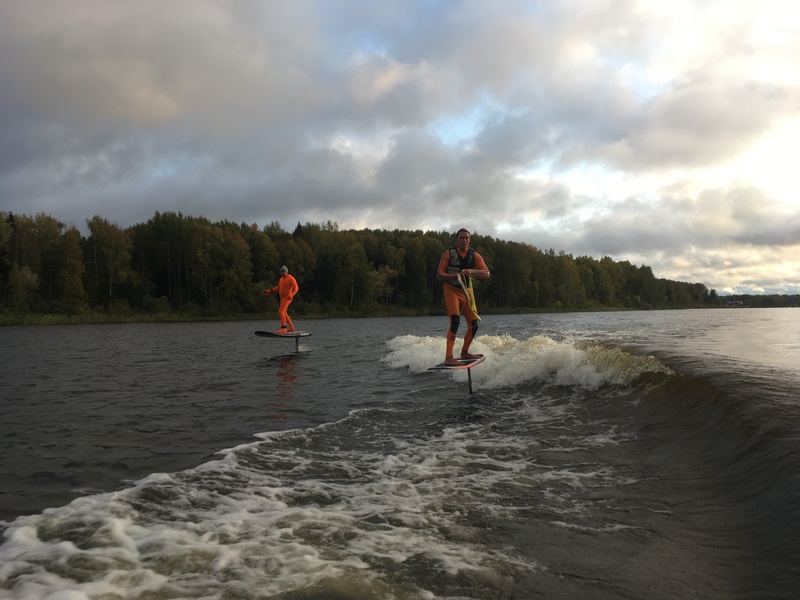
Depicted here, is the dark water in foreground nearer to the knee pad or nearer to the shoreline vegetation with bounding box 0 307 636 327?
the knee pad

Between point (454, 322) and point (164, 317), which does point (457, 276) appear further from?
point (164, 317)

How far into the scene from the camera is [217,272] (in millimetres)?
81625

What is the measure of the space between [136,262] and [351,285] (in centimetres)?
3389

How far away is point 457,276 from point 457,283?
0.29m

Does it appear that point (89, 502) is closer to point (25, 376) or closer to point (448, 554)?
point (448, 554)

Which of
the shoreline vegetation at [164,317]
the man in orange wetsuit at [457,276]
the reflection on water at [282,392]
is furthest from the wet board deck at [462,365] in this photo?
the shoreline vegetation at [164,317]

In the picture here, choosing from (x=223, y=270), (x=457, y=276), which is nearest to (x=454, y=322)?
(x=457, y=276)

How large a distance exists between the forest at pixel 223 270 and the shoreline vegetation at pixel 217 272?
18 centimetres

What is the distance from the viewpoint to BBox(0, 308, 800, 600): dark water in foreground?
3988mm

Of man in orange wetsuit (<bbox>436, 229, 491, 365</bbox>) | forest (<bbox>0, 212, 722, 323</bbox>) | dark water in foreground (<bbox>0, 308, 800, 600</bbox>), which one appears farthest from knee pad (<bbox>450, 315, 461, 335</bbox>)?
forest (<bbox>0, 212, 722, 323</bbox>)

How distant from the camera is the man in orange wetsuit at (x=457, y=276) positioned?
1248cm

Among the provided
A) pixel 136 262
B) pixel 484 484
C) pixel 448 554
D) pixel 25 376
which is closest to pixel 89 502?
pixel 448 554

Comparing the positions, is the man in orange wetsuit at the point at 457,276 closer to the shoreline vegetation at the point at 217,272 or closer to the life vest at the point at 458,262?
the life vest at the point at 458,262

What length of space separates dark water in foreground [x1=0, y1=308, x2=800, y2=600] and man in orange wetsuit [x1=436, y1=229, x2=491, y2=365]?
1.64m
